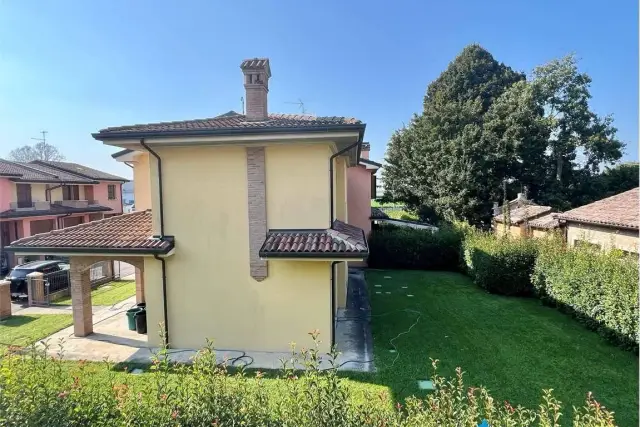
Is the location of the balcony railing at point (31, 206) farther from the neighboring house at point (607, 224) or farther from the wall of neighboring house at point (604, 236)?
the wall of neighboring house at point (604, 236)

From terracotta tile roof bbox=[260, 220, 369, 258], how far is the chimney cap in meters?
5.40

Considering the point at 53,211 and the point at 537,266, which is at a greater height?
the point at 53,211

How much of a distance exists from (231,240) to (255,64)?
579 cm

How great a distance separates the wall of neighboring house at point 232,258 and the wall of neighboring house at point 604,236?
Result: 13.1 m

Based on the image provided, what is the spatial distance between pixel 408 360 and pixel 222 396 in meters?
6.67

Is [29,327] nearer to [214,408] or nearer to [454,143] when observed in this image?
[214,408]

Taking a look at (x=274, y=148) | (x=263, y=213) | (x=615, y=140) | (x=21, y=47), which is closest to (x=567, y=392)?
(x=263, y=213)

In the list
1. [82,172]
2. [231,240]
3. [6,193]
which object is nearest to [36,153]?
[82,172]

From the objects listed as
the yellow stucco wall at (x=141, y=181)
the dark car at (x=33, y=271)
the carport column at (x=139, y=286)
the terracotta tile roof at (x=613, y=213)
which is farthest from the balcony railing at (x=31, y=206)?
the terracotta tile roof at (x=613, y=213)

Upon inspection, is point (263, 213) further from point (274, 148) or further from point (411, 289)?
point (411, 289)

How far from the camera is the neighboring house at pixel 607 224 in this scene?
1417cm

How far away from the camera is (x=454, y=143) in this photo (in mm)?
31797

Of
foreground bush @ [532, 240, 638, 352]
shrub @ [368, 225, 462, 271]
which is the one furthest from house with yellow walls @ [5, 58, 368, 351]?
shrub @ [368, 225, 462, 271]

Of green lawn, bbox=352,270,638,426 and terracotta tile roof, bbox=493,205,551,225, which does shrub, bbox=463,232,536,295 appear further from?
terracotta tile roof, bbox=493,205,551,225
